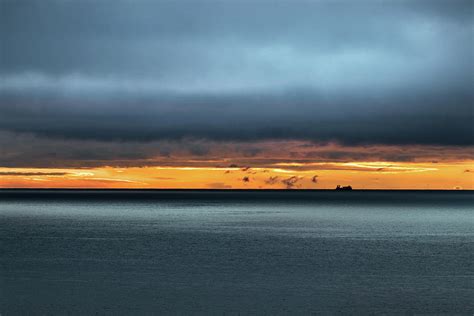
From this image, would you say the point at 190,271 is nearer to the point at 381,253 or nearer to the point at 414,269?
the point at 414,269

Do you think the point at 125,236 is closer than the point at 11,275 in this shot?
No

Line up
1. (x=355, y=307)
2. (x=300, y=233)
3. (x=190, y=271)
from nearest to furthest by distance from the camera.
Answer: (x=355, y=307)
(x=190, y=271)
(x=300, y=233)

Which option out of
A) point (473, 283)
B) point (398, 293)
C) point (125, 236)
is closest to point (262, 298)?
point (398, 293)

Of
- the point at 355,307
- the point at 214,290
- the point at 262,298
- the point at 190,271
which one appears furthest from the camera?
the point at 190,271

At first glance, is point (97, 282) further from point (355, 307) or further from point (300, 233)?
point (300, 233)

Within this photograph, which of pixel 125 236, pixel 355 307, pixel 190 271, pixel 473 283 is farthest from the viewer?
pixel 125 236

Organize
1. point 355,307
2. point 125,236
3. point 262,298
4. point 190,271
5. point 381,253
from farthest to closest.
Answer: point 125,236, point 381,253, point 190,271, point 262,298, point 355,307

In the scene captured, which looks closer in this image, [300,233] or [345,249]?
[345,249]

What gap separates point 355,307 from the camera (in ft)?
128

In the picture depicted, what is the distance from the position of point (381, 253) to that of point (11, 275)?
36.9 metres

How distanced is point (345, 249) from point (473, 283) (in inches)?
1008

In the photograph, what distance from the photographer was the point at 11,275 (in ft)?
170

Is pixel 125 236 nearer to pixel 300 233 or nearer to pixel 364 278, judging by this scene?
pixel 300 233

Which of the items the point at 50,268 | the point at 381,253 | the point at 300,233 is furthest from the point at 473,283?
the point at 300,233
